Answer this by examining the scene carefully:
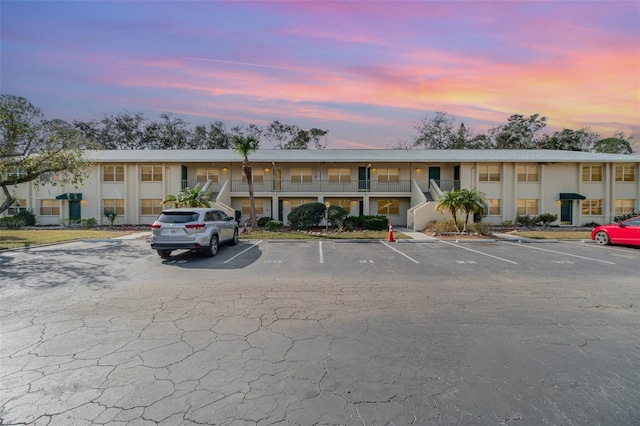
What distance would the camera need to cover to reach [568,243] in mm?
15602

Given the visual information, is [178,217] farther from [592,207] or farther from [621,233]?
[592,207]

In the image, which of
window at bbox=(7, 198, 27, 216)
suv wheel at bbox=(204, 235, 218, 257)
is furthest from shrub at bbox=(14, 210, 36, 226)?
suv wheel at bbox=(204, 235, 218, 257)

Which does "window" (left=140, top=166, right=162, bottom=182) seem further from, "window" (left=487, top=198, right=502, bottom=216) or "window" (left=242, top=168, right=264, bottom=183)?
"window" (left=487, top=198, right=502, bottom=216)

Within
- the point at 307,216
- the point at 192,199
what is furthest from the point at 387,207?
the point at 192,199

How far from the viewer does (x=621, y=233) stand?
1398cm

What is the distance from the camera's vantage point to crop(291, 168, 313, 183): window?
27.1m

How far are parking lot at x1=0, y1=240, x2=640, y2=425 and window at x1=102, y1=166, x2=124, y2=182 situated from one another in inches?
760

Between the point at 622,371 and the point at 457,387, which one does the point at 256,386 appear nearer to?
the point at 457,387

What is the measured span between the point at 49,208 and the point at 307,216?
21402 mm

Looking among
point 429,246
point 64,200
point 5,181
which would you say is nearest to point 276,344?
point 429,246

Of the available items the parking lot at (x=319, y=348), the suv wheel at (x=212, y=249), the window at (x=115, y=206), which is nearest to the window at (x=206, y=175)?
the window at (x=115, y=206)

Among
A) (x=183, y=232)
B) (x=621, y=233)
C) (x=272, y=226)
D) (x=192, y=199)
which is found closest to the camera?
(x=183, y=232)

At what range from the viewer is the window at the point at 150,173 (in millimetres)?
25422

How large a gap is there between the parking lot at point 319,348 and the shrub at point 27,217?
20.6 metres
